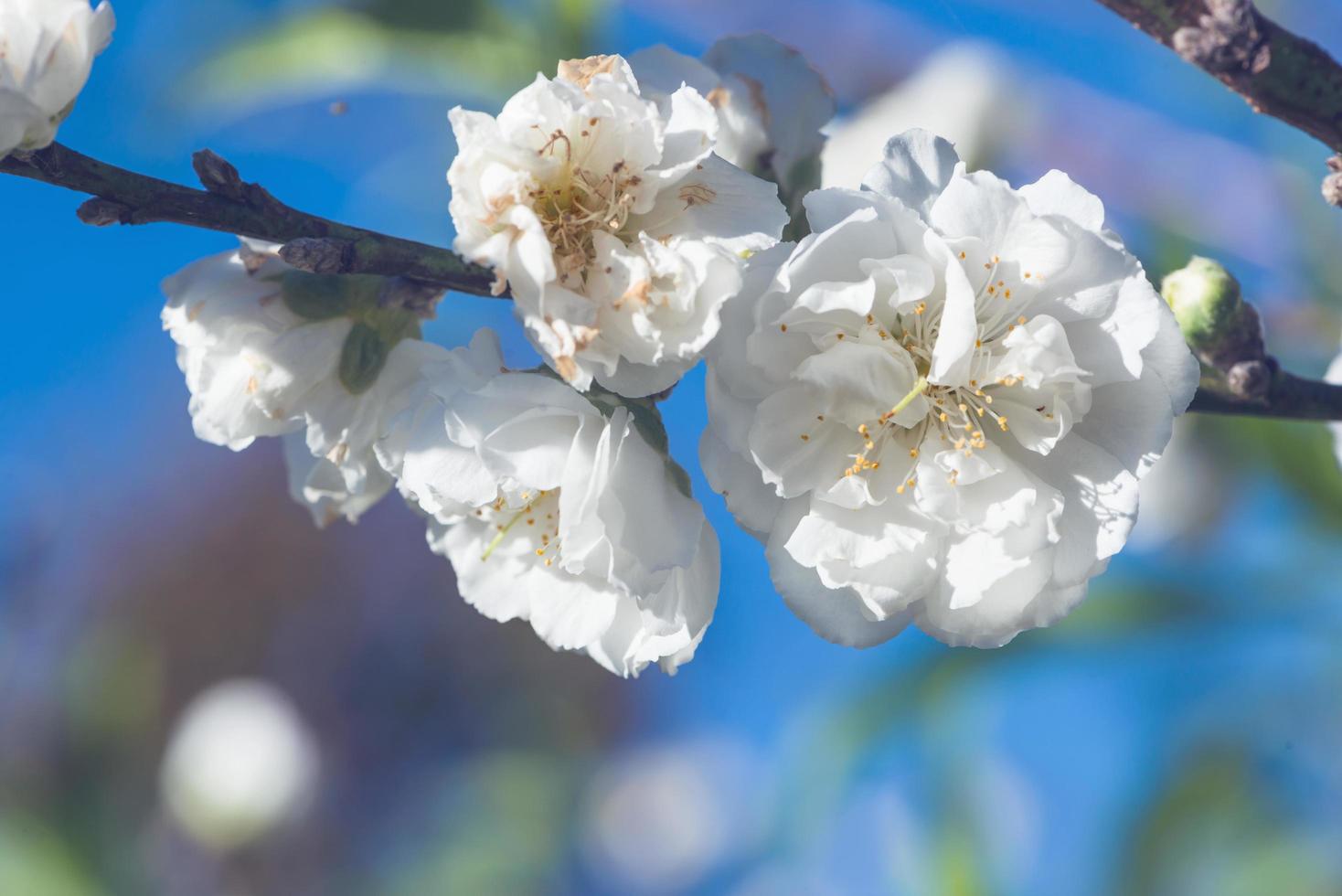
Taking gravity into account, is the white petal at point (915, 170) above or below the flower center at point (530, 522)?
above

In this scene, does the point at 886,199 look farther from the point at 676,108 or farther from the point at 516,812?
the point at 516,812

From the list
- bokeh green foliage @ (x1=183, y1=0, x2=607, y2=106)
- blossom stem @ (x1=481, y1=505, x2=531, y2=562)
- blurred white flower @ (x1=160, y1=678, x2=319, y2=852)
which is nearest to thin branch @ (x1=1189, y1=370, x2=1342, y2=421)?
blossom stem @ (x1=481, y1=505, x2=531, y2=562)

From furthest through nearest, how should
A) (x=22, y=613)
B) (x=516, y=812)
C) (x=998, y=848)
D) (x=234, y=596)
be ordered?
(x=234, y=596)
(x=22, y=613)
(x=516, y=812)
(x=998, y=848)

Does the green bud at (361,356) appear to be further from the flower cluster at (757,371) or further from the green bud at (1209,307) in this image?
the green bud at (1209,307)

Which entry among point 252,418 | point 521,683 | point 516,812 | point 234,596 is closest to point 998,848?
point 252,418

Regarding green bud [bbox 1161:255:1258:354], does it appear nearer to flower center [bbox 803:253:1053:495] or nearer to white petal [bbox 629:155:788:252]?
flower center [bbox 803:253:1053:495]

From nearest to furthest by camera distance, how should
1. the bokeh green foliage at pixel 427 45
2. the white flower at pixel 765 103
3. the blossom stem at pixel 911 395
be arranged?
the blossom stem at pixel 911 395
the white flower at pixel 765 103
the bokeh green foliage at pixel 427 45

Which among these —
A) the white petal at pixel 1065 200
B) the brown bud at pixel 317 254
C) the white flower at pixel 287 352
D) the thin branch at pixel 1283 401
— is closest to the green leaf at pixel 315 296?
the white flower at pixel 287 352
